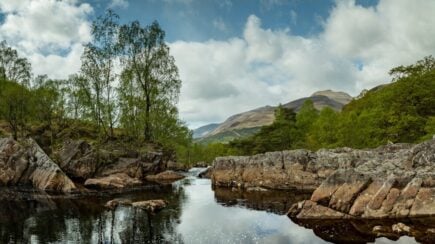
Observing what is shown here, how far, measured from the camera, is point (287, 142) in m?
116

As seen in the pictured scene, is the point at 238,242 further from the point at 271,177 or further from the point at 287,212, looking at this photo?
the point at 271,177

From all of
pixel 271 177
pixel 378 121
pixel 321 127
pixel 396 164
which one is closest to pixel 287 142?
pixel 321 127

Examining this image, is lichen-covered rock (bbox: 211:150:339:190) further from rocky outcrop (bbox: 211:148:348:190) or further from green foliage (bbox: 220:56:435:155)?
green foliage (bbox: 220:56:435:155)

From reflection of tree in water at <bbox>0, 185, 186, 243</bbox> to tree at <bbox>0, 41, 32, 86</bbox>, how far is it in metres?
65.4

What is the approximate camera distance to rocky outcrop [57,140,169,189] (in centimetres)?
6494

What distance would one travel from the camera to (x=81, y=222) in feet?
116

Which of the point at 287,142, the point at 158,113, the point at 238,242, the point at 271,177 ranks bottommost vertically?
the point at 238,242

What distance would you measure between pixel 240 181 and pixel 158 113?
32.4 m

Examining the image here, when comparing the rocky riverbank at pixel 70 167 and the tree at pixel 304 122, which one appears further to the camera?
the tree at pixel 304 122

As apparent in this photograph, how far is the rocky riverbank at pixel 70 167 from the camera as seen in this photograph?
58938mm

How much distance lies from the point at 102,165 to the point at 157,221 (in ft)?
125

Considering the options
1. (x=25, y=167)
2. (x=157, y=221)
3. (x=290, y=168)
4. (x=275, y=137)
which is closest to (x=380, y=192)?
(x=157, y=221)

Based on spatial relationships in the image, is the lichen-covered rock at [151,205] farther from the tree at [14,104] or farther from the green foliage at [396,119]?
the tree at [14,104]

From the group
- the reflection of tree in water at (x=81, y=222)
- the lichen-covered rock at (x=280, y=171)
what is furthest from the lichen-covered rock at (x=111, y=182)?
the lichen-covered rock at (x=280, y=171)
